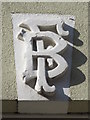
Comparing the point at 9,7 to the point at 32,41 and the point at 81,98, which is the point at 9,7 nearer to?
the point at 32,41

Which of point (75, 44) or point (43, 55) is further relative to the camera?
point (75, 44)

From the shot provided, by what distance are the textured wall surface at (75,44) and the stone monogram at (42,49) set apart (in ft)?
0.22

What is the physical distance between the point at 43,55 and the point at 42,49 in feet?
0.14

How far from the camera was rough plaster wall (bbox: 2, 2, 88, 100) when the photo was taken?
2.71m

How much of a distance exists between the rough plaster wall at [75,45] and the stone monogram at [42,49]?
7 centimetres

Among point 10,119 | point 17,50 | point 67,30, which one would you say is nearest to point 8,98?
point 10,119

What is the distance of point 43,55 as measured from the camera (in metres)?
2.75

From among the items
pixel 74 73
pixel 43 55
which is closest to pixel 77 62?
pixel 74 73

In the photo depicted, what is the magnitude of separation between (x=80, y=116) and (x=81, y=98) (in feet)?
0.26

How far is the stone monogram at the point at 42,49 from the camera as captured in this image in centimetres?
267

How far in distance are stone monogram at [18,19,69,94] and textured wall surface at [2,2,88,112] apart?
68mm

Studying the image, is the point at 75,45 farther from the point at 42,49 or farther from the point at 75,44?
the point at 42,49

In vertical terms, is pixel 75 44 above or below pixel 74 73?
above

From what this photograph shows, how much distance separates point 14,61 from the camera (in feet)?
9.17
